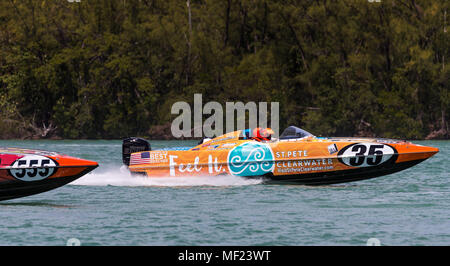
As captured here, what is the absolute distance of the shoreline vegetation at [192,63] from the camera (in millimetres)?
51219

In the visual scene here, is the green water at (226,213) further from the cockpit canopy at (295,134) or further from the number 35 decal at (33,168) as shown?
the cockpit canopy at (295,134)

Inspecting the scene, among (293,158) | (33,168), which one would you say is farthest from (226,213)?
(293,158)

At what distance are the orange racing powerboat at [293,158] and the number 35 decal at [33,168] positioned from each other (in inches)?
192

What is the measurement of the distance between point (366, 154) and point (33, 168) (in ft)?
25.7

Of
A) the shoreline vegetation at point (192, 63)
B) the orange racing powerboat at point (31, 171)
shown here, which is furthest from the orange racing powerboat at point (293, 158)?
the shoreline vegetation at point (192, 63)

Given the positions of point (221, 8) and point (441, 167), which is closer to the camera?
point (441, 167)

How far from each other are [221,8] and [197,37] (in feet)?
9.67

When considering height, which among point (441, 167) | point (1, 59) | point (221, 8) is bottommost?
point (441, 167)

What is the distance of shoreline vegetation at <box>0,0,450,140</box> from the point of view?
5122 centimetres

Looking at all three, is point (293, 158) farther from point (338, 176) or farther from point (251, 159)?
point (338, 176)

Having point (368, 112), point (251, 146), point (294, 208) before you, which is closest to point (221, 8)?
point (368, 112)

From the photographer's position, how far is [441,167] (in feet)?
86.9
